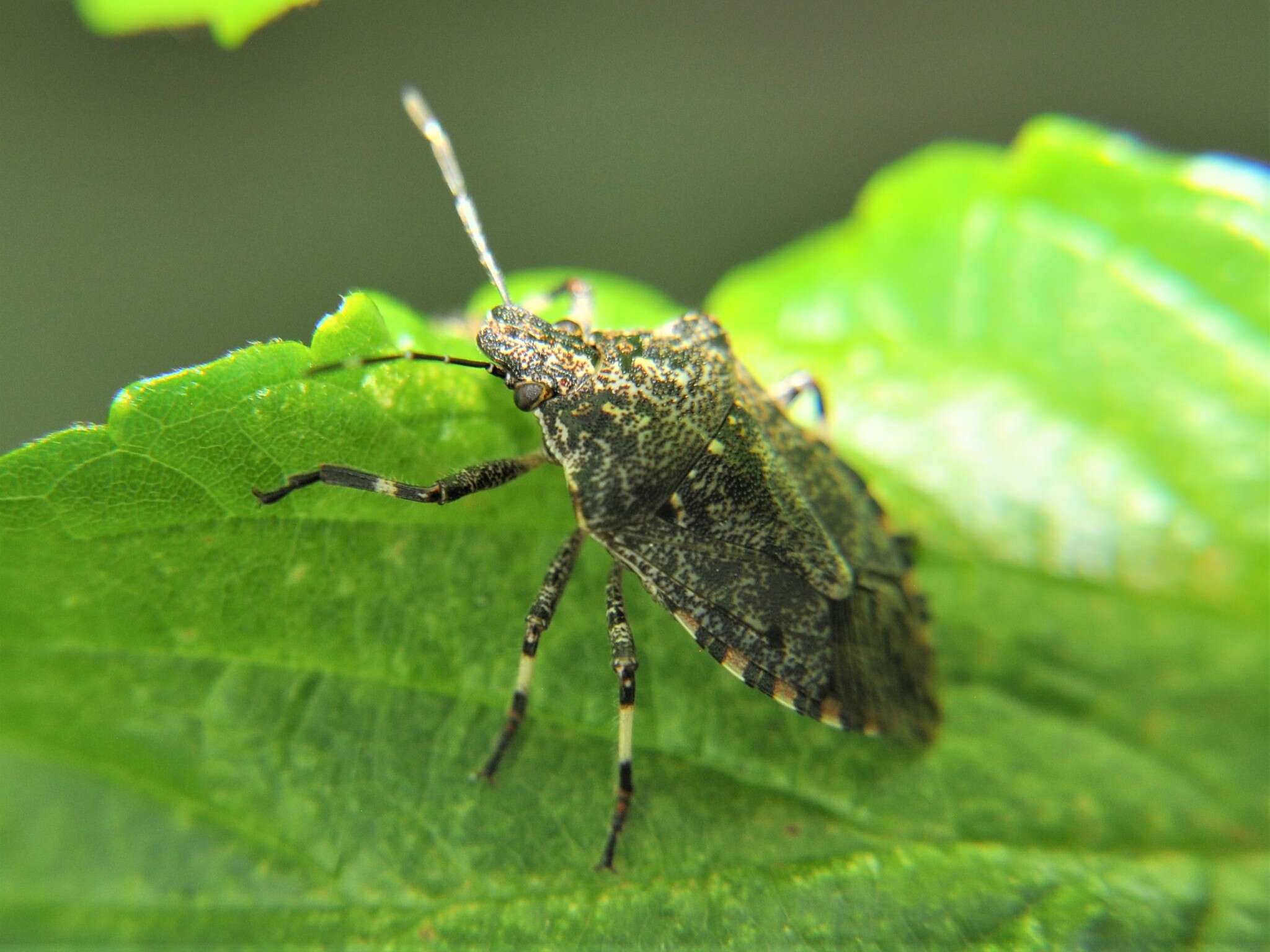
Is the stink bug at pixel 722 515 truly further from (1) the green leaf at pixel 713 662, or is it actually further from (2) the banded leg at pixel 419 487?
(1) the green leaf at pixel 713 662

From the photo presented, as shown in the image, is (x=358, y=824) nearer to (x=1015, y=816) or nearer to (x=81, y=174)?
(x=1015, y=816)

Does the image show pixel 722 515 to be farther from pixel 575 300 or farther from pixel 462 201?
pixel 462 201

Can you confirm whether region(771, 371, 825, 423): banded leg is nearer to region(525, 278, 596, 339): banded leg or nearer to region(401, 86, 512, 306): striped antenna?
region(525, 278, 596, 339): banded leg

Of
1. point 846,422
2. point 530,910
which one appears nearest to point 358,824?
point 530,910

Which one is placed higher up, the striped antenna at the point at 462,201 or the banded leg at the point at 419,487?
the striped antenna at the point at 462,201

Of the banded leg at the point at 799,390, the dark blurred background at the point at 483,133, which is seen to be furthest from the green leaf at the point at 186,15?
the dark blurred background at the point at 483,133
